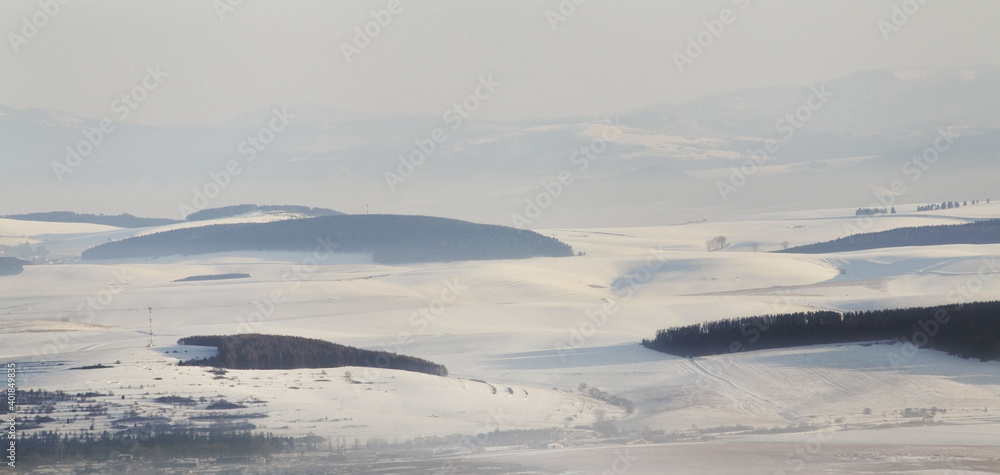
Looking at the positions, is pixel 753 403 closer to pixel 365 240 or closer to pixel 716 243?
pixel 365 240

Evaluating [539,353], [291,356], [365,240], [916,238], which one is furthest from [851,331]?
[365,240]

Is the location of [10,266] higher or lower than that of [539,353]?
higher

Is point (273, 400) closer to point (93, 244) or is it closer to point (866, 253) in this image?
point (866, 253)

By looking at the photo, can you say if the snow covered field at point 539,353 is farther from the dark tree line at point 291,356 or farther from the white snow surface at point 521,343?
the dark tree line at point 291,356

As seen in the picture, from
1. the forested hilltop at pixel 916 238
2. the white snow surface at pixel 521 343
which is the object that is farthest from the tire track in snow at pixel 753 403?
the forested hilltop at pixel 916 238

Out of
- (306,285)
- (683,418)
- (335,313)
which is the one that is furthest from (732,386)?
(306,285)

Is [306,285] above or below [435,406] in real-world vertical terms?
above
